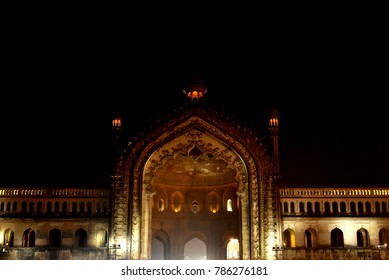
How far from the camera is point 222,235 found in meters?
53.5

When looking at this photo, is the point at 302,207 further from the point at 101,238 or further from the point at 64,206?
the point at 64,206

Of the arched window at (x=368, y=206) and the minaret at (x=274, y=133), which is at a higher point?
the minaret at (x=274, y=133)

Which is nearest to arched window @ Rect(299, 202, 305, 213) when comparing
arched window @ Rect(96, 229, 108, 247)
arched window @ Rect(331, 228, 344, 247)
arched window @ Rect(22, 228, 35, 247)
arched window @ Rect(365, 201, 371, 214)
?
arched window @ Rect(331, 228, 344, 247)

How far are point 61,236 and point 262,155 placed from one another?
19862mm

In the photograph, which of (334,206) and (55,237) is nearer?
(334,206)

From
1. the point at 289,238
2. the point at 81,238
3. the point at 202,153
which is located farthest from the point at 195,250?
the point at 202,153

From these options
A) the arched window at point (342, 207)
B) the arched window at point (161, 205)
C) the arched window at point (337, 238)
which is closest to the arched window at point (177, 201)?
the arched window at point (161, 205)

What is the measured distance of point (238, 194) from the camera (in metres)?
44.3

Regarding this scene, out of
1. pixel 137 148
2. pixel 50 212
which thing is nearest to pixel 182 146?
pixel 137 148

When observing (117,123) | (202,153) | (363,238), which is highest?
(117,123)

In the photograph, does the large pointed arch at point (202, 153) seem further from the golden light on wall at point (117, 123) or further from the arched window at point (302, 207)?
the arched window at point (302, 207)

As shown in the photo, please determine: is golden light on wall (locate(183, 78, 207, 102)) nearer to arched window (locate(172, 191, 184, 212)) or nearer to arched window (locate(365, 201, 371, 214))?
arched window (locate(172, 191, 184, 212))

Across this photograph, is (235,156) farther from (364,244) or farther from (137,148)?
(364,244)

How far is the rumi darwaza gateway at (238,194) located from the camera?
137ft
